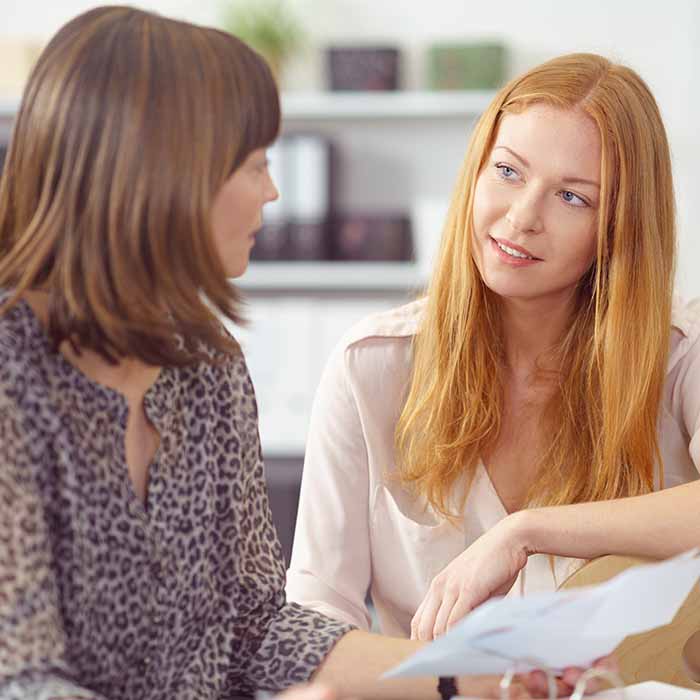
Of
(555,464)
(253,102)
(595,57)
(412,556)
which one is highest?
(595,57)

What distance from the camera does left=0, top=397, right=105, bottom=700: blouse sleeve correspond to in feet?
3.04

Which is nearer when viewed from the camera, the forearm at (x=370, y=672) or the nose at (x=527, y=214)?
the forearm at (x=370, y=672)

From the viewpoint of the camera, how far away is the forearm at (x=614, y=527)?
142cm

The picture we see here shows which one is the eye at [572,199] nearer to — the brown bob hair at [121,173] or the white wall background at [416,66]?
the brown bob hair at [121,173]

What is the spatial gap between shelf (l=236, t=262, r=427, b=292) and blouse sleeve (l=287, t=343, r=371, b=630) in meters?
1.78

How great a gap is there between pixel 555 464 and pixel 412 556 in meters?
0.24

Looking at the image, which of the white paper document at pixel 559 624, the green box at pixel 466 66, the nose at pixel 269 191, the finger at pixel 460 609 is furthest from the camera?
the green box at pixel 466 66

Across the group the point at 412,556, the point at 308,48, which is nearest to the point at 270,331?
the point at 308,48

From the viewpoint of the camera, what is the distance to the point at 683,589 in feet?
3.19

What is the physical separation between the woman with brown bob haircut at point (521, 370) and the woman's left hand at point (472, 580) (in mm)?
140

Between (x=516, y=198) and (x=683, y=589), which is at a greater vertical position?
(x=516, y=198)

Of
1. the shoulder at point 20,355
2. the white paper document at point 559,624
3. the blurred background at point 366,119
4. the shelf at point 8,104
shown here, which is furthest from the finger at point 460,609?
the shelf at point 8,104

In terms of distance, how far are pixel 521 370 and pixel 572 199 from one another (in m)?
0.28

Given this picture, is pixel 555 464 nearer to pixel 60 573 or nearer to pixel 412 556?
pixel 412 556
